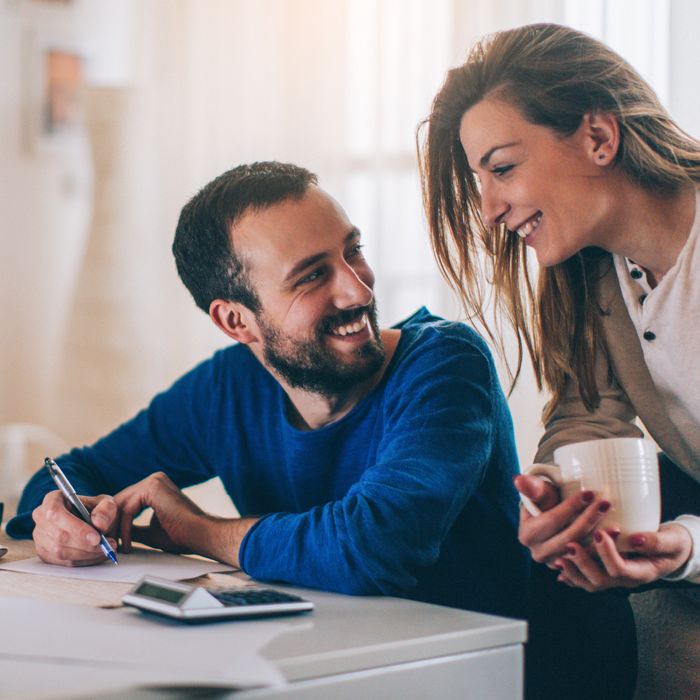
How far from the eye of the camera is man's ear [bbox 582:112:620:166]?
1311 mm

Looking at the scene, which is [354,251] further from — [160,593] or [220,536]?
[160,593]

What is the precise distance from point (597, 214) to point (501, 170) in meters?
0.14

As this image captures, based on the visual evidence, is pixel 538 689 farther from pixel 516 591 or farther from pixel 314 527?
pixel 314 527

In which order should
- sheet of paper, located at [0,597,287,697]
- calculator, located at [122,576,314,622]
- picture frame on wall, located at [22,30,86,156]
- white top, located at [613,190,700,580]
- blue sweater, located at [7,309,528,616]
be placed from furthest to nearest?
1. picture frame on wall, located at [22,30,86,156]
2. white top, located at [613,190,700,580]
3. blue sweater, located at [7,309,528,616]
4. calculator, located at [122,576,314,622]
5. sheet of paper, located at [0,597,287,697]

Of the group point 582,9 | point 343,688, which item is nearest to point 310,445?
point 343,688

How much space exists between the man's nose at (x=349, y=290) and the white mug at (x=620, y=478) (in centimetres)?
48

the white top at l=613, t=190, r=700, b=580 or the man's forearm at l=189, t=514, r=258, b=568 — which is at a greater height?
the white top at l=613, t=190, r=700, b=580

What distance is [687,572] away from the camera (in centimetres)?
104

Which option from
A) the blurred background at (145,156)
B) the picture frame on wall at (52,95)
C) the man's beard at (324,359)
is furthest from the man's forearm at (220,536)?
the picture frame on wall at (52,95)

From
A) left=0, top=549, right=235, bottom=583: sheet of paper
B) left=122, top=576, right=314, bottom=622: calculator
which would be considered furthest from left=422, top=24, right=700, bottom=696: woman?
left=122, top=576, right=314, bottom=622: calculator

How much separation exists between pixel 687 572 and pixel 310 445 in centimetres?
53

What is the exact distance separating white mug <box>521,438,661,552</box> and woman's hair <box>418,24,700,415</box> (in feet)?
1.51

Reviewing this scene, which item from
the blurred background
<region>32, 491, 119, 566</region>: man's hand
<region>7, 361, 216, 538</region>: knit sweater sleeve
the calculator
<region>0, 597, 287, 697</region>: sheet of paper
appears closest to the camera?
<region>0, 597, 287, 697</region>: sheet of paper

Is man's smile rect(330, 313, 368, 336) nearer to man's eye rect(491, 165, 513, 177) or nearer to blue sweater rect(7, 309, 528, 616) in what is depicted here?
blue sweater rect(7, 309, 528, 616)
